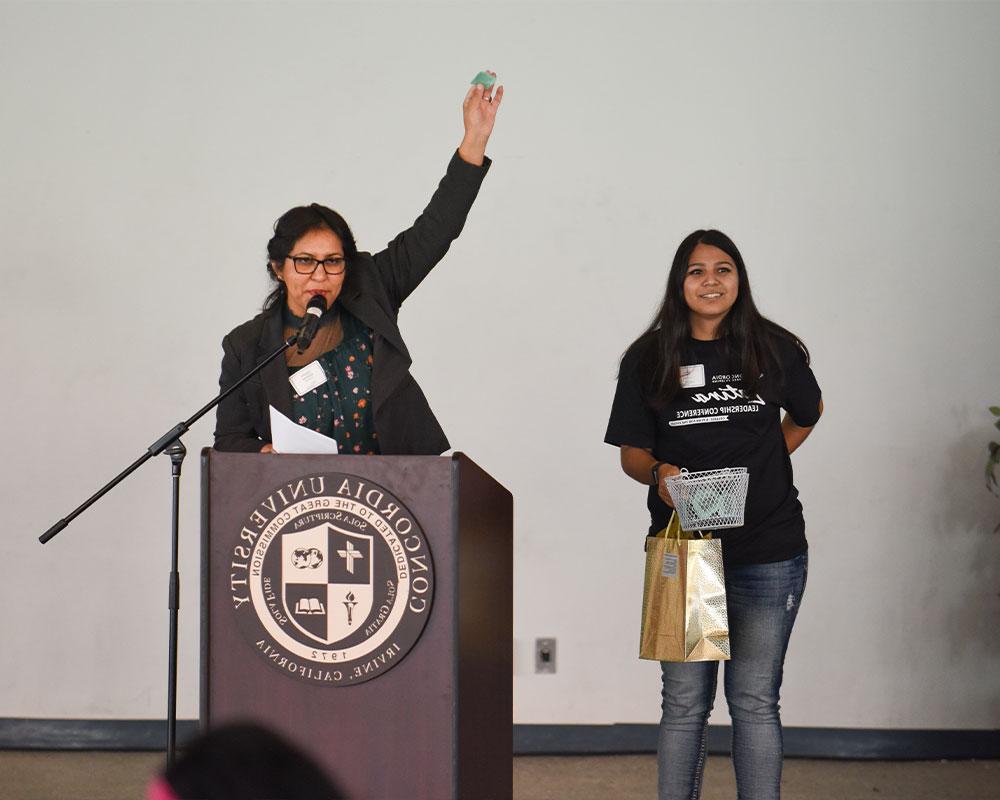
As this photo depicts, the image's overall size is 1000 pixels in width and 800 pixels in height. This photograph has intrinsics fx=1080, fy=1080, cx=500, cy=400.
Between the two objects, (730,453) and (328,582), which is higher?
(730,453)

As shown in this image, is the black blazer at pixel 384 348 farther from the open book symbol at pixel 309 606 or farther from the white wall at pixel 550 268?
the white wall at pixel 550 268

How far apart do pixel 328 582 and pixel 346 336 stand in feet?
2.40

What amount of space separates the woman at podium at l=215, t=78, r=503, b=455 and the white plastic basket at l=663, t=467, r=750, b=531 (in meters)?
0.53

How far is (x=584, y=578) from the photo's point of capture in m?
3.91

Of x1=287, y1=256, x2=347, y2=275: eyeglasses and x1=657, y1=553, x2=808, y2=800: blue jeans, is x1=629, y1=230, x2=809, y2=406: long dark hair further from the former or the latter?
x1=287, y1=256, x2=347, y2=275: eyeglasses

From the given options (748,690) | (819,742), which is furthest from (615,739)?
(748,690)

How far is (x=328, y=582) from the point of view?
162 cm

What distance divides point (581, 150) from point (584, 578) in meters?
1.55

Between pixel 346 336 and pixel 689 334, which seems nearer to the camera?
pixel 346 336

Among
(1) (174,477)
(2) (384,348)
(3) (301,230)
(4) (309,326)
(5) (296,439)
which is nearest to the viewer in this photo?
(5) (296,439)

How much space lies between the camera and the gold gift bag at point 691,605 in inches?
93.6

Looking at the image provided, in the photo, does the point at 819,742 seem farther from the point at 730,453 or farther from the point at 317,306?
the point at 317,306

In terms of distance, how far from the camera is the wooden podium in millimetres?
1614

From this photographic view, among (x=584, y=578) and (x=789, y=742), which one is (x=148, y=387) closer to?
(x=584, y=578)
